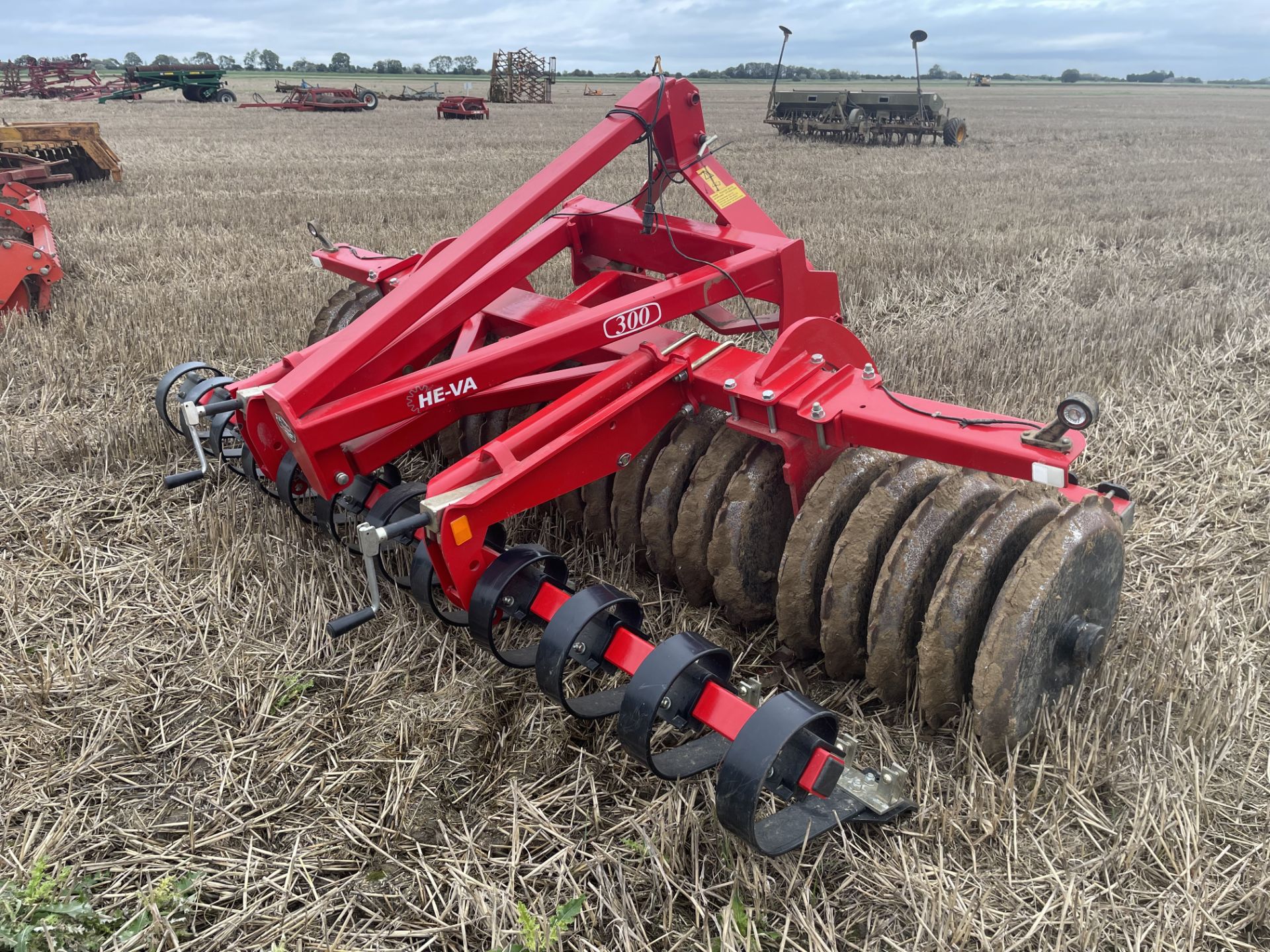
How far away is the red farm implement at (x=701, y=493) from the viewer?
212cm

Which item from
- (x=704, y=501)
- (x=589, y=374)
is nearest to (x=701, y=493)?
(x=704, y=501)

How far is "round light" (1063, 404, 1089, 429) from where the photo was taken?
2.05 metres

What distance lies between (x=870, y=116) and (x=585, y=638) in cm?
1895

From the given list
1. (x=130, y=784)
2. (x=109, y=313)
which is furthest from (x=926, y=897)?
(x=109, y=313)

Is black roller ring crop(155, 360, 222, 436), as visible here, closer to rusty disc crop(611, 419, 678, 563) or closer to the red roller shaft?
rusty disc crop(611, 419, 678, 563)

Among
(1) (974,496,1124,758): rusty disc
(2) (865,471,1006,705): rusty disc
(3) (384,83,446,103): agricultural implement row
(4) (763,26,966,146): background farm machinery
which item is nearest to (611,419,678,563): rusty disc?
(2) (865,471,1006,705): rusty disc

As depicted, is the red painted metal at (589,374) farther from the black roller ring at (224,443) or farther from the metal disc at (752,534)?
the black roller ring at (224,443)

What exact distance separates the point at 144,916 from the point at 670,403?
1.88m

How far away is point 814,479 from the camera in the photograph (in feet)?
8.81

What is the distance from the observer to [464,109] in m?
26.4

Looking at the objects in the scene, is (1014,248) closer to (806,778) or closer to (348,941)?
(806,778)

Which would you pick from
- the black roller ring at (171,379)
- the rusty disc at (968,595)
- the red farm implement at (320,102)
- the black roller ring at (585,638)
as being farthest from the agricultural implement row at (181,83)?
the rusty disc at (968,595)

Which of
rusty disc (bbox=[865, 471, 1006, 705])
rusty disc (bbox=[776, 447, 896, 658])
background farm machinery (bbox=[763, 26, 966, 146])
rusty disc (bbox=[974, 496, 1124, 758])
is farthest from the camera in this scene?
background farm machinery (bbox=[763, 26, 966, 146])

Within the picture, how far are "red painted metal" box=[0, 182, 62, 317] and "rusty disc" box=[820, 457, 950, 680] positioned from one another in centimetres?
520
